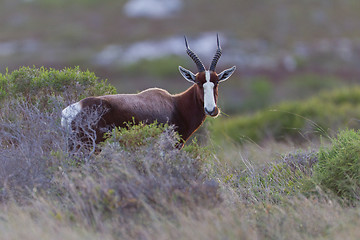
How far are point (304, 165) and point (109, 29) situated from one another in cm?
7199

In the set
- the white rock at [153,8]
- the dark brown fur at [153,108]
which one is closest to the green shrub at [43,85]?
the dark brown fur at [153,108]

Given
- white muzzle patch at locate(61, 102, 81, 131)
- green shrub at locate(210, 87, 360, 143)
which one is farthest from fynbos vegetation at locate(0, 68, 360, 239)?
green shrub at locate(210, 87, 360, 143)

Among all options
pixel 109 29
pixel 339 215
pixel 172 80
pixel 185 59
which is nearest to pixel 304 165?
pixel 339 215

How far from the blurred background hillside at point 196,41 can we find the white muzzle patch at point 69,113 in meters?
27.8

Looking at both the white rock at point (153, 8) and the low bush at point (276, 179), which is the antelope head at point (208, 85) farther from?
the white rock at point (153, 8)

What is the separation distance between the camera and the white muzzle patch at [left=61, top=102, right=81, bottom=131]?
8.14 metres

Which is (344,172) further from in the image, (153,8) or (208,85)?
(153,8)

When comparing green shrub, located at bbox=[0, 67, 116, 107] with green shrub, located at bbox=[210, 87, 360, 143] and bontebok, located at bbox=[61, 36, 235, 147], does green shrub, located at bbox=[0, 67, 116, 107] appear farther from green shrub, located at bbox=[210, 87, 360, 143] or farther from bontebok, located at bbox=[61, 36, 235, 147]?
green shrub, located at bbox=[210, 87, 360, 143]

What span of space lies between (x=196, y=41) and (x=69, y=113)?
169 feet

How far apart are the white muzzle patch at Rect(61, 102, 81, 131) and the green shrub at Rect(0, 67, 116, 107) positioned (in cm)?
69

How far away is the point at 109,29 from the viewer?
78812 mm

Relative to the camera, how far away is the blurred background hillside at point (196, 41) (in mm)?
49812

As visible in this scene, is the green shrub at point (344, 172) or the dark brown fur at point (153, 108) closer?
the green shrub at point (344, 172)

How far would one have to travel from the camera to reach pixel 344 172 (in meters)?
7.71
